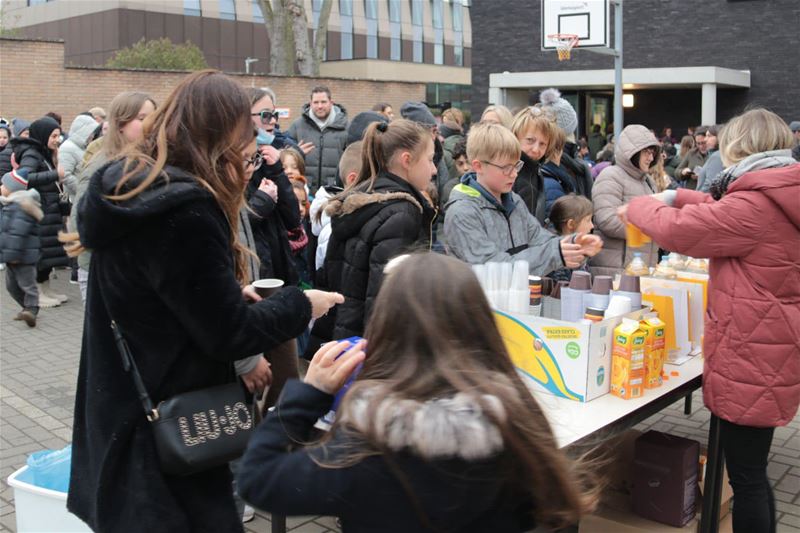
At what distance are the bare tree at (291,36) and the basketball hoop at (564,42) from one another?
12.1 m

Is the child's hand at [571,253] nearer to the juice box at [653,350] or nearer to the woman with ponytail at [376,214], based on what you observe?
the juice box at [653,350]

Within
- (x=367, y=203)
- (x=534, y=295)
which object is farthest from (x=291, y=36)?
(x=534, y=295)

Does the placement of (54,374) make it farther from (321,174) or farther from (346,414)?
(346,414)

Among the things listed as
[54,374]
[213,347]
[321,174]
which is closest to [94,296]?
[213,347]

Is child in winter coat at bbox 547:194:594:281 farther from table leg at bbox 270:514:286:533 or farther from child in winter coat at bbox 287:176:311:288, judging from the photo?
table leg at bbox 270:514:286:533

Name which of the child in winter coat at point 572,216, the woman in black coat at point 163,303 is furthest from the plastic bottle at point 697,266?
the woman in black coat at point 163,303

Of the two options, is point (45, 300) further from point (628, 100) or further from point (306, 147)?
point (628, 100)

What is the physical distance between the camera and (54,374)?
21.4ft

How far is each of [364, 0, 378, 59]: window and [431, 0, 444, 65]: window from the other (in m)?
5.37

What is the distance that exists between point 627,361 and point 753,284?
0.56 metres

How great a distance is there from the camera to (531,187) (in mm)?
5133

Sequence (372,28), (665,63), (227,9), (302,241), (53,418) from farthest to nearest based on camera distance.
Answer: (372,28) → (227,9) → (665,63) → (53,418) → (302,241)

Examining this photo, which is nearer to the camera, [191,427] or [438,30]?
[191,427]

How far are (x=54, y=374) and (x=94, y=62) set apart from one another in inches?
1675
